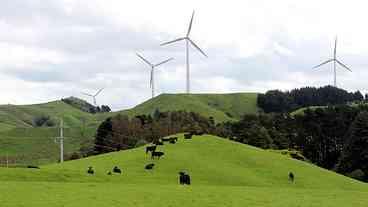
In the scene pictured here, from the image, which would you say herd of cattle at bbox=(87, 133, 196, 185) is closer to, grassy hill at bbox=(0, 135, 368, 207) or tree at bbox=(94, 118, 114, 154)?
grassy hill at bbox=(0, 135, 368, 207)

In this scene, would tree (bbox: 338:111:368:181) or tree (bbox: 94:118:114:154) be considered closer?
tree (bbox: 338:111:368:181)

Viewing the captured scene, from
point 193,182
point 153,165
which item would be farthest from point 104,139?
point 193,182

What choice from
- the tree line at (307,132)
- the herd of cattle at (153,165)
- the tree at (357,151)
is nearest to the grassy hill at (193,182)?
the herd of cattle at (153,165)

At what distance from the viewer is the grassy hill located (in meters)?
33.9

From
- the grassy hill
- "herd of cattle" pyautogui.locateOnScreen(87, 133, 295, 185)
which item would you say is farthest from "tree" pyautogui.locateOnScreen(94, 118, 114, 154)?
"herd of cattle" pyautogui.locateOnScreen(87, 133, 295, 185)

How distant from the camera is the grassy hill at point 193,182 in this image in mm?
33938

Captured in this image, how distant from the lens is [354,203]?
39.2 metres

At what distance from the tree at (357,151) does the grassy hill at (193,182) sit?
117 ft

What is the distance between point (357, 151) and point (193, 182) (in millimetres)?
62860

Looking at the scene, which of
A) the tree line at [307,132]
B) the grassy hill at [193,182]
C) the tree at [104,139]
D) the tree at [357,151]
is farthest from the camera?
the tree at [104,139]

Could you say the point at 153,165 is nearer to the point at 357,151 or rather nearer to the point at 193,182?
the point at 193,182

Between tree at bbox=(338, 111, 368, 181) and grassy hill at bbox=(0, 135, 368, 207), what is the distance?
35.6 meters

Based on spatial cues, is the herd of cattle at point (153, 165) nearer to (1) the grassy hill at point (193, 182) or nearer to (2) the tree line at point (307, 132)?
(1) the grassy hill at point (193, 182)

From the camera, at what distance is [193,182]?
201 feet
